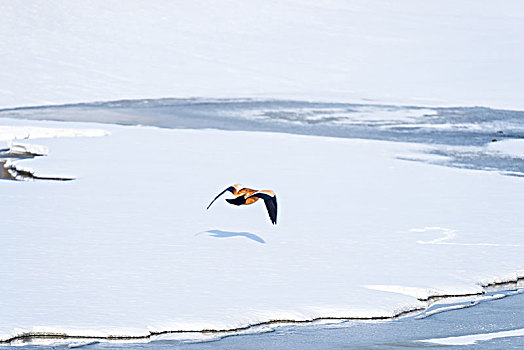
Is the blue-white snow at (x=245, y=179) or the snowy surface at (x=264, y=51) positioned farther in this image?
the snowy surface at (x=264, y=51)

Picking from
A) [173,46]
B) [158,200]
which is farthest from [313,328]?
[173,46]

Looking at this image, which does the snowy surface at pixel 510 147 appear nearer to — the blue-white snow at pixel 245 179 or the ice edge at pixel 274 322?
the blue-white snow at pixel 245 179

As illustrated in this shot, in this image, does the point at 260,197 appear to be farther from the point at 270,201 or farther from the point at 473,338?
the point at 473,338

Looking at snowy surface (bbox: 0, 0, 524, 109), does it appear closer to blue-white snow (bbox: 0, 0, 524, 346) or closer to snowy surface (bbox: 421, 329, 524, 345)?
blue-white snow (bbox: 0, 0, 524, 346)

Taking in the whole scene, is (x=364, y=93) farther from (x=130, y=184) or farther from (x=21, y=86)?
(x=130, y=184)

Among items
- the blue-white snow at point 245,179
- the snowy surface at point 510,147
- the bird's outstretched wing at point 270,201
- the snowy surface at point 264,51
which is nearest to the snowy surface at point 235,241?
the blue-white snow at point 245,179

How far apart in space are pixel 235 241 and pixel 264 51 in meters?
23.8

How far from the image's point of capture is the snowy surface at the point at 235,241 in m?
6.59

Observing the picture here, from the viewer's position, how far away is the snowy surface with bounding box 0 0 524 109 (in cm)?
2584

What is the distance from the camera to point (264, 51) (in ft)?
105

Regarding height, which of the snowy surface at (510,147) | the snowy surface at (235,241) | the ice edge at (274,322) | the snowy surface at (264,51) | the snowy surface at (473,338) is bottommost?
the snowy surface at (473,338)

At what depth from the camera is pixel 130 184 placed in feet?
37.8

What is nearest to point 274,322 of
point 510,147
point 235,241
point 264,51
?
point 235,241

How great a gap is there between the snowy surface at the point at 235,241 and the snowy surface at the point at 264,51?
10.6m
